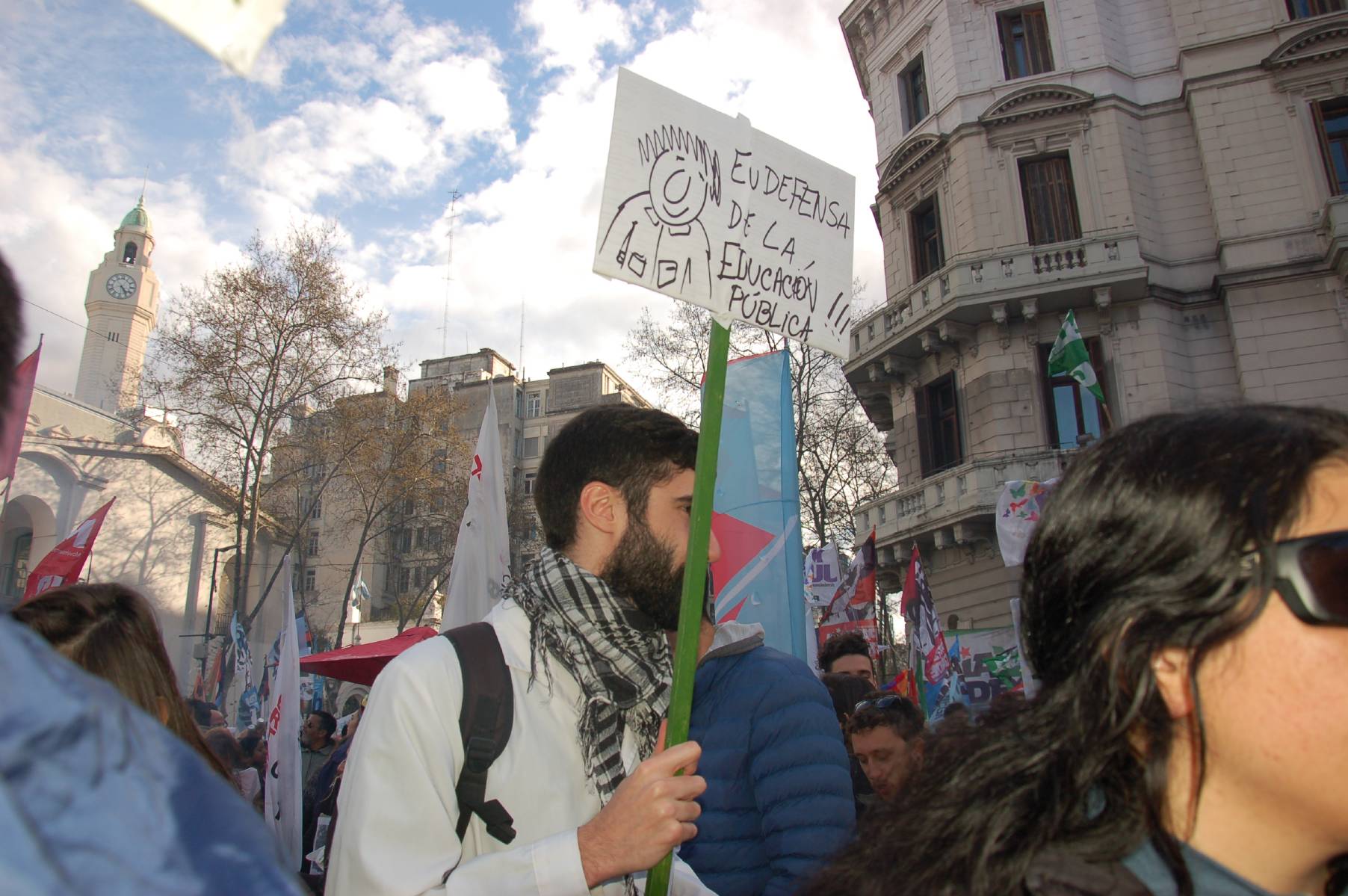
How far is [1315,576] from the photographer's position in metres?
1.02

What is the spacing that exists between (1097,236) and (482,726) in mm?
17192

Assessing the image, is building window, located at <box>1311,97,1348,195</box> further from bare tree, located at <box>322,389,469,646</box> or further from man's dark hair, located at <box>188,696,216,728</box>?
bare tree, located at <box>322,389,469,646</box>

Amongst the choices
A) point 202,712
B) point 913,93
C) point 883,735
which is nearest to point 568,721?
point 883,735

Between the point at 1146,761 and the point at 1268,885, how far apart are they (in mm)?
182

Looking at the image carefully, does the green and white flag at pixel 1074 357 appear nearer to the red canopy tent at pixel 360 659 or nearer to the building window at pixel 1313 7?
the red canopy tent at pixel 360 659

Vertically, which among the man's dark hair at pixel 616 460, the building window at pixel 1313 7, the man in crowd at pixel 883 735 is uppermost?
the building window at pixel 1313 7

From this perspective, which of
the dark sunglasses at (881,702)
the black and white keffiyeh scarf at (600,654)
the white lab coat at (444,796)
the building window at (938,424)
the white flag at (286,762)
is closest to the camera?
the white lab coat at (444,796)

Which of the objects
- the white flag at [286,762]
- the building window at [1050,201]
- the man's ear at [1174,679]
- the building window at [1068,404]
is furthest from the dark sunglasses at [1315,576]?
the building window at [1050,201]

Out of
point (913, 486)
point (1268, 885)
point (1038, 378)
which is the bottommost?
point (1268, 885)

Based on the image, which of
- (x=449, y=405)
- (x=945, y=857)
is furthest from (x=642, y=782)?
(x=449, y=405)

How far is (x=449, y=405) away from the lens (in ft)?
84.9

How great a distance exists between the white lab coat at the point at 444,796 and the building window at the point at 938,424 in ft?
54.3

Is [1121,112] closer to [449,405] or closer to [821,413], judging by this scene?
[821,413]

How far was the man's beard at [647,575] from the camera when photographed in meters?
2.02
